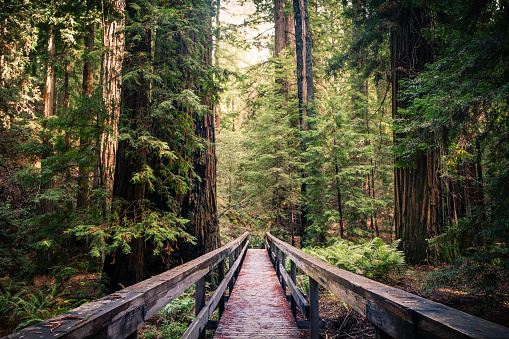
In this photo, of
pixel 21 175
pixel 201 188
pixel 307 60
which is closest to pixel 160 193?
pixel 201 188

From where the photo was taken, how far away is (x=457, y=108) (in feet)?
11.7

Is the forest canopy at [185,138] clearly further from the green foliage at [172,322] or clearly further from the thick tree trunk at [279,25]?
the thick tree trunk at [279,25]

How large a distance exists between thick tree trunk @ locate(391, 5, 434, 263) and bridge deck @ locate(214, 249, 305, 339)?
171 inches

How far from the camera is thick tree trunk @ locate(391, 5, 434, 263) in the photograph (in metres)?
7.16

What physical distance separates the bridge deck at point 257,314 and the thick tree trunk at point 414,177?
434cm

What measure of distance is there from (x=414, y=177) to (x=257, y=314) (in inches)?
245

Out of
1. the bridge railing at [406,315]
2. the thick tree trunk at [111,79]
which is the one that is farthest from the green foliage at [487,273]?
the thick tree trunk at [111,79]

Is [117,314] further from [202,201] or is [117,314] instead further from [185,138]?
[202,201]

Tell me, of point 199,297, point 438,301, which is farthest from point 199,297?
point 438,301

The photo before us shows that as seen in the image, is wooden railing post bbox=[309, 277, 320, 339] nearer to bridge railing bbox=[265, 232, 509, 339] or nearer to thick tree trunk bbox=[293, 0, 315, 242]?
bridge railing bbox=[265, 232, 509, 339]

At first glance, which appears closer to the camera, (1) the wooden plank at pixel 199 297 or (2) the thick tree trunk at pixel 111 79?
(1) the wooden plank at pixel 199 297

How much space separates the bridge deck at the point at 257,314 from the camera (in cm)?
342

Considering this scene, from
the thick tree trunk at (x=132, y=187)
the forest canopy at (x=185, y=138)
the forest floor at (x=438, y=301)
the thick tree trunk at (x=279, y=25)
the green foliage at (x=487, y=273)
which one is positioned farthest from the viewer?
the thick tree trunk at (x=279, y=25)

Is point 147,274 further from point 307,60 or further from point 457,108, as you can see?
point 307,60
